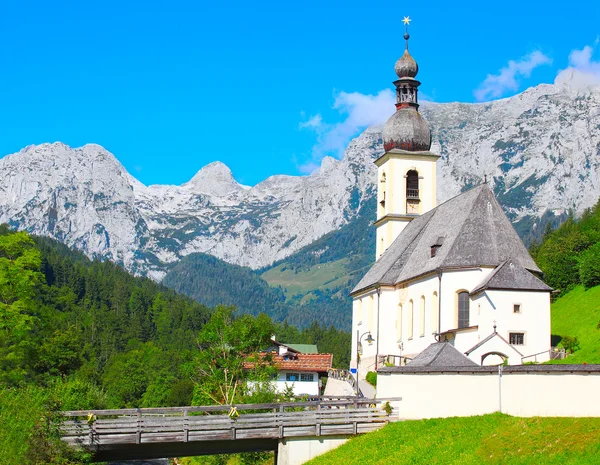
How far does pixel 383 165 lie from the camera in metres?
76.6

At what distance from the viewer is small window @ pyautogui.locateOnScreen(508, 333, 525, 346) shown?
47812 millimetres

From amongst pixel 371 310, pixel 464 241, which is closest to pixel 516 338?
pixel 464 241

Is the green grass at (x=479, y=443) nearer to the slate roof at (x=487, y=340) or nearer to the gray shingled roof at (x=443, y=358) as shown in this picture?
the gray shingled roof at (x=443, y=358)

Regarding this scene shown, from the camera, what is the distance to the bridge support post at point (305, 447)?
116 feet

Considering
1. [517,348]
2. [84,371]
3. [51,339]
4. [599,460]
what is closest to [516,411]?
[599,460]

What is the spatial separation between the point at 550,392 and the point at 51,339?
75.0 metres

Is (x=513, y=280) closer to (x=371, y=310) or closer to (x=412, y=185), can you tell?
(x=371, y=310)

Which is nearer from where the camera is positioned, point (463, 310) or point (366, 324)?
point (463, 310)

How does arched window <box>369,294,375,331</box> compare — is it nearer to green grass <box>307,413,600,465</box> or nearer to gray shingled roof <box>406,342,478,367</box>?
gray shingled roof <box>406,342,478,367</box>

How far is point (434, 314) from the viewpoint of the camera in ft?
177

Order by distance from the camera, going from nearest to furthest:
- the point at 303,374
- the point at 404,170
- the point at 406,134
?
1. the point at 404,170
2. the point at 406,134
3. the point at 303,374

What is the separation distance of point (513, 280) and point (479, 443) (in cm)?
2192

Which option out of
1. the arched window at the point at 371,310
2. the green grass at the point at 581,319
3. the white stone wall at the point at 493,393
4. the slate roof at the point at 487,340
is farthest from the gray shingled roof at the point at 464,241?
the white stone wall at the point at 493,393

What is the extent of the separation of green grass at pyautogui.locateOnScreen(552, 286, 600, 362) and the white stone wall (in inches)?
567
